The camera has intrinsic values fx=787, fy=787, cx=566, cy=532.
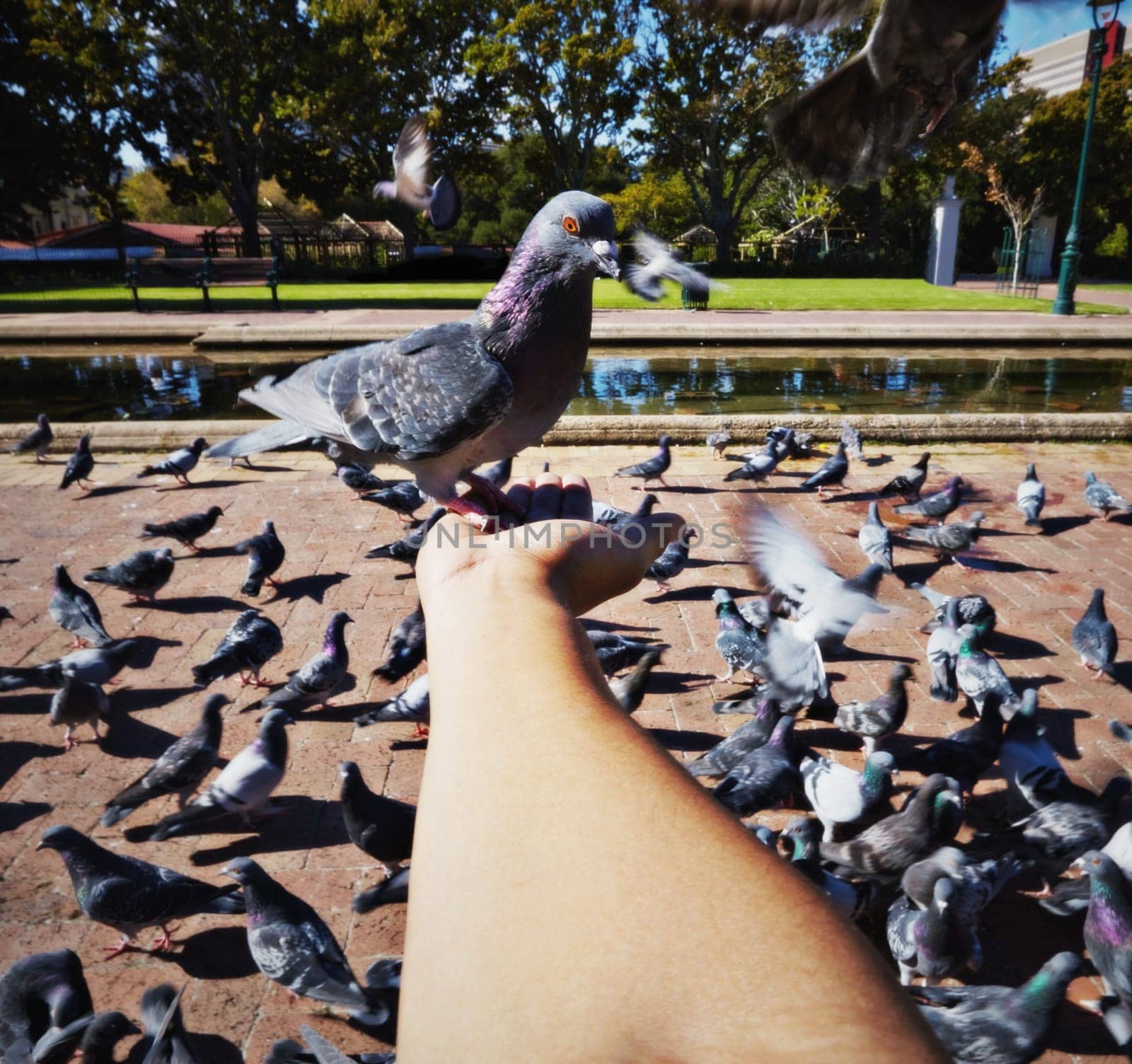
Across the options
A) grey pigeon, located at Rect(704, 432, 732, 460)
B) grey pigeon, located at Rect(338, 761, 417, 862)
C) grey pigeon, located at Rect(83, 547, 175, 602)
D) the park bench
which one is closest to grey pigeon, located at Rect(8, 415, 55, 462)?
grey pigeon, located at Rect(83, 547, 175, 602)

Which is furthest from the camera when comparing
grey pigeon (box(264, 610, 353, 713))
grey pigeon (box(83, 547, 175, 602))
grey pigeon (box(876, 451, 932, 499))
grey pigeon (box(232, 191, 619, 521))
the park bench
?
the park bench

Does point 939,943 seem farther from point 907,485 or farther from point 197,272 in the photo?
point 197,272

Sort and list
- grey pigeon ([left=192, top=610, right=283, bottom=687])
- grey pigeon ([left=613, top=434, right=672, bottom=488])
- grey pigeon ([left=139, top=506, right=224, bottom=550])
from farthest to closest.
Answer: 1. grey pigeon ([left=613, top=434, right=672, bottom=488])
2. grey pigeon ([left=139, top=506, right=224, bottom=550])
3. grey pigeon ([left=192, top=610, right=283, bottom=687])

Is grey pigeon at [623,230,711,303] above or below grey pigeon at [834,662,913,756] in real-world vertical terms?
above

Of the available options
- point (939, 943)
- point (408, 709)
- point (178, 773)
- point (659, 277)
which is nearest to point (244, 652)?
point (178, 773)

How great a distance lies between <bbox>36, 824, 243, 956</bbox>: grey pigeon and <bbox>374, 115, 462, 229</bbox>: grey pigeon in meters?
3.44

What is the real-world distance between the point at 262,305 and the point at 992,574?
21.0 metres

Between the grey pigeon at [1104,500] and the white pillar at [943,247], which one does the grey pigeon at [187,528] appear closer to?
the grey pigeon at [1104,500]

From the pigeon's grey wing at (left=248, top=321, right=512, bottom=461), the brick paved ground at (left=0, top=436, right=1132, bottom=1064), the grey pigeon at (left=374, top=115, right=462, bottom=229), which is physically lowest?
the brick paved ground at (left=0, top=436, right=1132, bottom=1064)

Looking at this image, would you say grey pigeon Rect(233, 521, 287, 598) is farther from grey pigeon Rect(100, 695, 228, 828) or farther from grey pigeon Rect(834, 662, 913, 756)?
grey pigeon Rect(834, 662, 913, 756)

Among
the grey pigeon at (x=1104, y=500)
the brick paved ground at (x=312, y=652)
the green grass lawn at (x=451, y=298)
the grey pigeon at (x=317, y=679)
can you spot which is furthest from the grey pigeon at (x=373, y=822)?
the green grass lawn at (x=451, y=298)

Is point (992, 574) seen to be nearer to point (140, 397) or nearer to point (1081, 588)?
point (1081, 588)

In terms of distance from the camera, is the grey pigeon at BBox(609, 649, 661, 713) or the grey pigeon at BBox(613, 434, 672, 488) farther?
the grey pigeon at BBox(613, 434, 672, 488)

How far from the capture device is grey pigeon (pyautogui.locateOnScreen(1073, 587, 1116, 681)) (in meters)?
4.40
